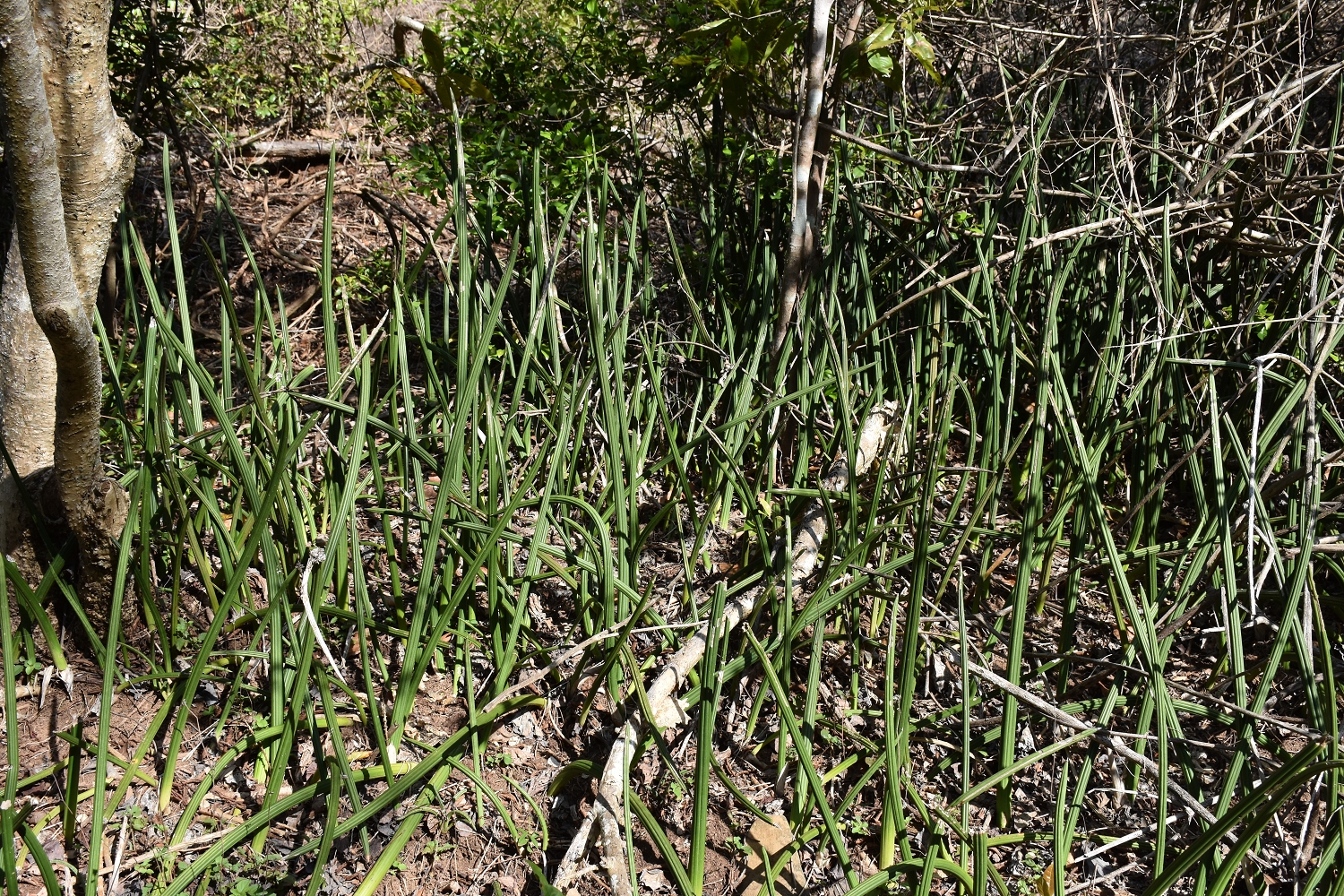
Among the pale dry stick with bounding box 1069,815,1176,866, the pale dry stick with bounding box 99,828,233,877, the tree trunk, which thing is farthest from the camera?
the pale dry stick with bounding box 1069,815,1176,866

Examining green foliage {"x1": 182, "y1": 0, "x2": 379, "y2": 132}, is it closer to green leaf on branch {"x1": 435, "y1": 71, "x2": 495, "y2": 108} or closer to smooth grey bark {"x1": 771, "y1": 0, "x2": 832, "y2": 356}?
green leaf on branch {"x1": 435, "y1": 71, "x2": 495, "y2": 108}

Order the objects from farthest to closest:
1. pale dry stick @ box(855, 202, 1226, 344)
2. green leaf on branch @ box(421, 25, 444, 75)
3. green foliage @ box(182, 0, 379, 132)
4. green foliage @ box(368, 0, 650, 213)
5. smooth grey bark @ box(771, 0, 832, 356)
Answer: green foliage @ box(182, 0, 379, 132) < green foliage @ box(368, 0, 650, 213) < green leaf on branch @ box(421, 25, 444, 75) < smooth grey bark @ box(771, 0, 832, 356) < pale dry stick @ box(855, 202, 1226, 344)

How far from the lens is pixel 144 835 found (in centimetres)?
186

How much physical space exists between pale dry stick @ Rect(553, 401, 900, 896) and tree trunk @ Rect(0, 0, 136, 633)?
114cm

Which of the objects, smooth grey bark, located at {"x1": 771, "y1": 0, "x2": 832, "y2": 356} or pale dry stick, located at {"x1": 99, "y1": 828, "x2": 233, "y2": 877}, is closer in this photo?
pale dry stick, located at {"x1": 99, "y1": 828, "x2": 233, "y2": 877}

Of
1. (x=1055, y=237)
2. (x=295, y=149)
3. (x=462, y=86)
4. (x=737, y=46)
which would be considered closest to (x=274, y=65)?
(x=295, y=149)

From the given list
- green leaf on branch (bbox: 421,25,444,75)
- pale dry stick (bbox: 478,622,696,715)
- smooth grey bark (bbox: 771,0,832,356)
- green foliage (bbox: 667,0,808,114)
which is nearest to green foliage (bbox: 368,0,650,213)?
green leaf on branch (bbox: 421,25,444,75)

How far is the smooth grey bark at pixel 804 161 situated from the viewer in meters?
2.85

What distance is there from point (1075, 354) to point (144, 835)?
110 inches

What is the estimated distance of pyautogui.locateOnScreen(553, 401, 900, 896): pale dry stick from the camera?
72.8 inches

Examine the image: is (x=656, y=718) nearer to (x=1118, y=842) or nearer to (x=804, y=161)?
(x=1118, y=842)

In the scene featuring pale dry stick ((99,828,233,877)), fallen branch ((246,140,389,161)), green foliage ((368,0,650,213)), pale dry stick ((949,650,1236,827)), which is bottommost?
→ pale dry stick ((99,828,233,877))

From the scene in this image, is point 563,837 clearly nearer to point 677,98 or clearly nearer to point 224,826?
point 224,826

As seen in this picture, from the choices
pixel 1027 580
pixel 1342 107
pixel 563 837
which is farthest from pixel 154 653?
pixel 1342 107
